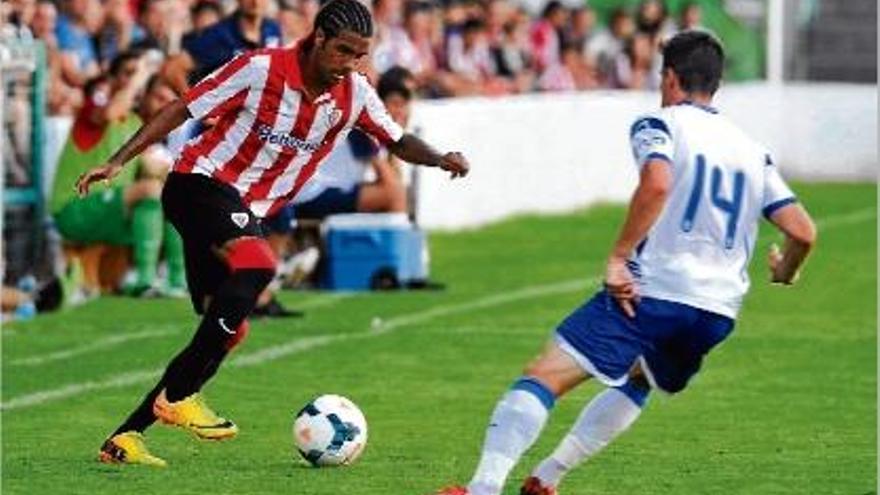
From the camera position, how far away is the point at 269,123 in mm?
11484

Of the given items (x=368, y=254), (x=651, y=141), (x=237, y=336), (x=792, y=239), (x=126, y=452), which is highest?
(x=651, y=141)

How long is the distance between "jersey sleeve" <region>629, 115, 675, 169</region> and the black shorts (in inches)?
99.7

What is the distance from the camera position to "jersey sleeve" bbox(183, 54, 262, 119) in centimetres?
1127

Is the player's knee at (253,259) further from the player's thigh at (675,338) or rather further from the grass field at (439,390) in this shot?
the player's thigh at (675,338)

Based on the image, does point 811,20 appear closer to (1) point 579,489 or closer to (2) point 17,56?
(2) point 17,56

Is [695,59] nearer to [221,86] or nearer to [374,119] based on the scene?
[374,119]

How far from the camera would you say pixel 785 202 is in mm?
9508

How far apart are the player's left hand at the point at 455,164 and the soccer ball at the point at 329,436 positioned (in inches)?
39.9

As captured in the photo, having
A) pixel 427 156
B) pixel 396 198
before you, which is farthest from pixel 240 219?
pixel 396 198

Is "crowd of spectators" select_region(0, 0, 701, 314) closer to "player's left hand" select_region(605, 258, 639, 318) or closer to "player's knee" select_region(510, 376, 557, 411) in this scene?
"player's knee" select_region(510, 376, 557, 411)

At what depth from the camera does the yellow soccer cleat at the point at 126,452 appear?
11.1 metres

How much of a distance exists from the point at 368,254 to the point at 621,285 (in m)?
9.98

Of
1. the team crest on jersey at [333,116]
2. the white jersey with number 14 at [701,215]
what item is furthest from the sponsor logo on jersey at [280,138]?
the white jersey with number 14 at [701,215]

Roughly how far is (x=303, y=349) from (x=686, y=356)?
20.5 ft
